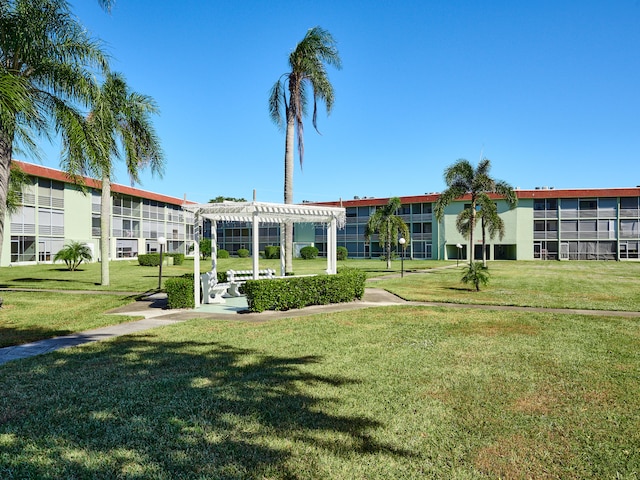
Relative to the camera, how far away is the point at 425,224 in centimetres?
5434

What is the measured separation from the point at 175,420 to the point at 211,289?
377 inches

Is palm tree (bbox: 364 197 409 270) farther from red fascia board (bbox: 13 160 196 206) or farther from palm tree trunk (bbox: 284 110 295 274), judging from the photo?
palm tree trunk (bbox: 284 110 295 274)

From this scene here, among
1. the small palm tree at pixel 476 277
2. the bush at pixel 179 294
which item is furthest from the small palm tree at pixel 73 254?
the small palm tree at pixel 476 277

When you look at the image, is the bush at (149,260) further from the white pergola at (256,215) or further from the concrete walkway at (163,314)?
the white pergola at (256,215)

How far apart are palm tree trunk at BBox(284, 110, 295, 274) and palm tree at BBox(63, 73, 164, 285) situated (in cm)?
627

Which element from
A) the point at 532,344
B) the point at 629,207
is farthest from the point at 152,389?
the point at 629,207

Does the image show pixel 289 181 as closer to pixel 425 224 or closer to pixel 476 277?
pixel 476 277

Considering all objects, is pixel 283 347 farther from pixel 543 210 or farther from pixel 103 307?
pixel 543 210

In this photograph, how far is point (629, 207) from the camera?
48.5m

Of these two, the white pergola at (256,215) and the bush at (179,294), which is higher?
the white pergola at (256,215)

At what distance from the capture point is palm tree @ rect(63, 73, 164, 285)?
452 inches

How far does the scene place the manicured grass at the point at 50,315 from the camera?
933 centimetres

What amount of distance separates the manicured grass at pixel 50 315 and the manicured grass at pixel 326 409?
2.17 metres

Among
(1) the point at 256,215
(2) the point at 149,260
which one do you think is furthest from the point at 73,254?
(1) the point at 256,215
